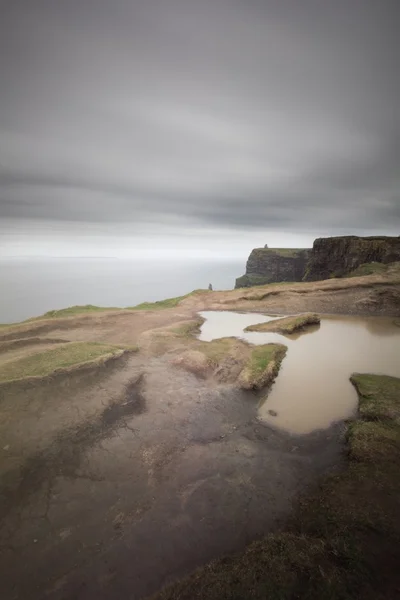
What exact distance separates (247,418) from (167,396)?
15.8 feet

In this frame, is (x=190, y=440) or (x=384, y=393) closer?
(x=190, y=440)

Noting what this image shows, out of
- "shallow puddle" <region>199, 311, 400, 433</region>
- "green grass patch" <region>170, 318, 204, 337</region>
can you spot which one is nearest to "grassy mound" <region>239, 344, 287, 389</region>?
"shallow puddle" <region>199, 311, 400, 433</region>

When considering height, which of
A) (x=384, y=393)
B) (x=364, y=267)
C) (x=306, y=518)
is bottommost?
(x=306, y=518)

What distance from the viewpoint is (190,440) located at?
42.1 ft

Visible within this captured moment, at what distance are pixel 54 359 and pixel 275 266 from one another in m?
126

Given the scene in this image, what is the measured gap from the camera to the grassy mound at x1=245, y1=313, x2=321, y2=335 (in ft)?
94.5

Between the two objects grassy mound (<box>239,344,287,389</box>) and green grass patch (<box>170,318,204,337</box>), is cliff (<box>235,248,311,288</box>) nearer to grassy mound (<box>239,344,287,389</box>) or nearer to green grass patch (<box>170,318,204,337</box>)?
green grass patch (<box>170,318,204,337</box>)

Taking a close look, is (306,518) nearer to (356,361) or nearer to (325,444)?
(325,444)

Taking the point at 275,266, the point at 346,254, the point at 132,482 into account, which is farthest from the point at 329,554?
the point at 275,266

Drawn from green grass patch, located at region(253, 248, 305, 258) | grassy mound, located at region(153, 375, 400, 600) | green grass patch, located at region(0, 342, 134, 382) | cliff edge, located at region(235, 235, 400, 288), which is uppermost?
green grass patch, located at region(253, 248, 305, 258)

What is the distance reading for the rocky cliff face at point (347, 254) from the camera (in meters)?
59.1

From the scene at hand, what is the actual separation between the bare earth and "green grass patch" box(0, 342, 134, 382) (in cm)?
97

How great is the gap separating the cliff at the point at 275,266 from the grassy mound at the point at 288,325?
9886 centimetres

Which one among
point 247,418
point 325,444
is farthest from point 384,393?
point 247,418
